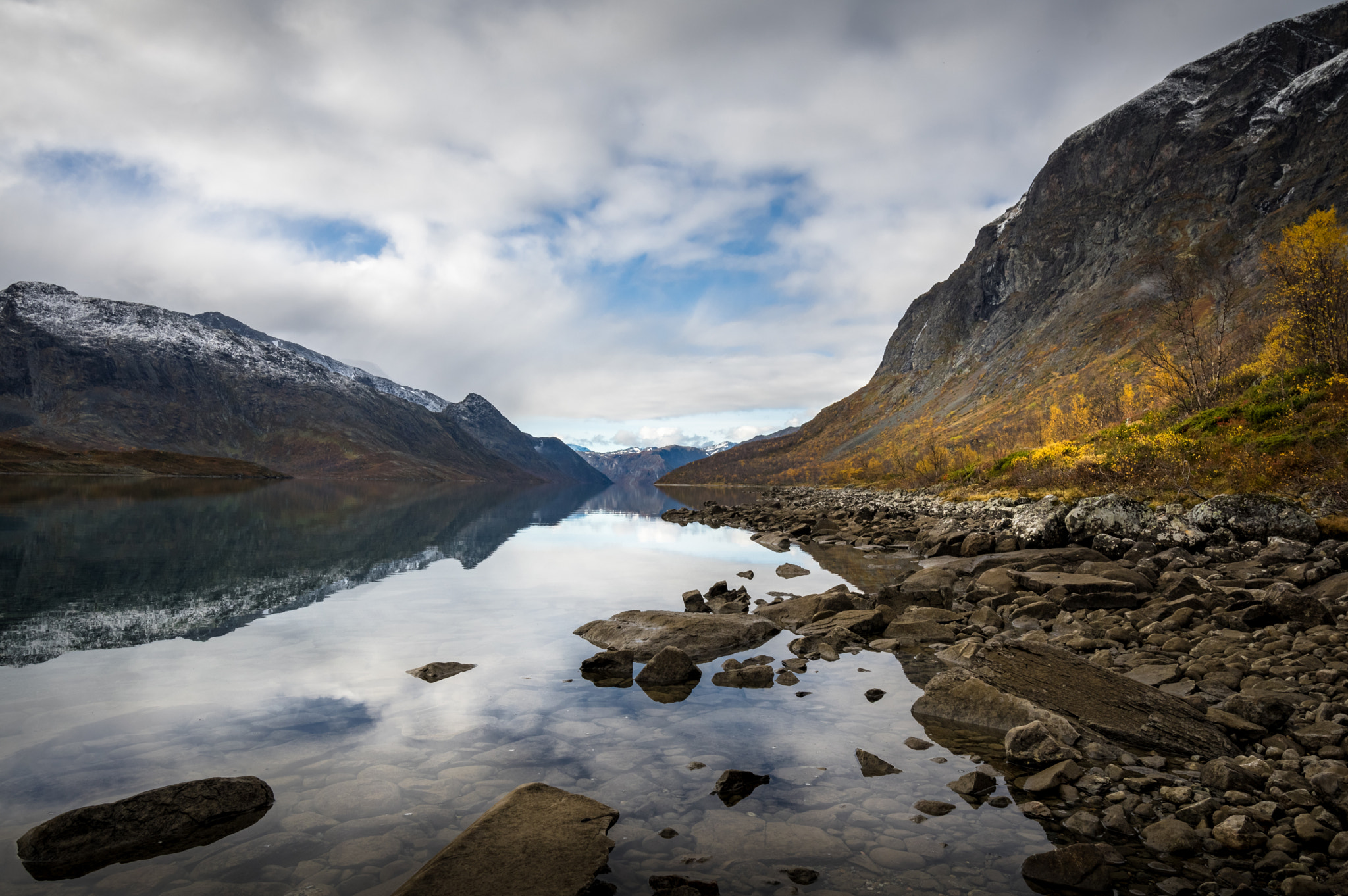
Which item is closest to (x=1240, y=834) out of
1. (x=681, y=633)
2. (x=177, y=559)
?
(x=681, y=633)

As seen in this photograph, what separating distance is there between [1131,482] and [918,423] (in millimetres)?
156484

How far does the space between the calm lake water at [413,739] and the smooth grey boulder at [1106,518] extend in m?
16.1

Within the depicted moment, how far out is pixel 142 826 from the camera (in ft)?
21.9

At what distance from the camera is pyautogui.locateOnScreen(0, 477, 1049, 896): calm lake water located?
20.8ft

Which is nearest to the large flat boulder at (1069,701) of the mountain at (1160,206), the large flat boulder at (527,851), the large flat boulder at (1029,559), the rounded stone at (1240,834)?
the rounded stone at (1240,834)

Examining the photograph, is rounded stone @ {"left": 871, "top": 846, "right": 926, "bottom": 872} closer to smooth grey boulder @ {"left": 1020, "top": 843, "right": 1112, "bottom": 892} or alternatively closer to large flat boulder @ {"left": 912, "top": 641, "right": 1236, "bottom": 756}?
smooth grey boulder @ {"left": 1020, "top": 843, "right": 1112, "bottom": 892}

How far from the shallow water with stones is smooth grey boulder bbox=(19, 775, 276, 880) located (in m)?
0.21

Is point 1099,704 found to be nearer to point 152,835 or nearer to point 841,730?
point 841,730

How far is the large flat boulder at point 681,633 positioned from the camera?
14.7m

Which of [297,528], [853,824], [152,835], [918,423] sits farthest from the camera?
[918,423]

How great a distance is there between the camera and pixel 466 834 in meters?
6.29

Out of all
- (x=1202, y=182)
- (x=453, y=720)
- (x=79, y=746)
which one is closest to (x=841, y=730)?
(x=453, y=720)

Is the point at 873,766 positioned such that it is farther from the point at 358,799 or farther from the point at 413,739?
the point at 413,739

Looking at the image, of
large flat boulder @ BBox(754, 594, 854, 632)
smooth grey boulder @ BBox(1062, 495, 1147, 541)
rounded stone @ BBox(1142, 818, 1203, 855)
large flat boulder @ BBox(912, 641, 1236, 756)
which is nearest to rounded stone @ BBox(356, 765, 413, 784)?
large flat boulder @ BBox(912, 641, 1236, 756)
